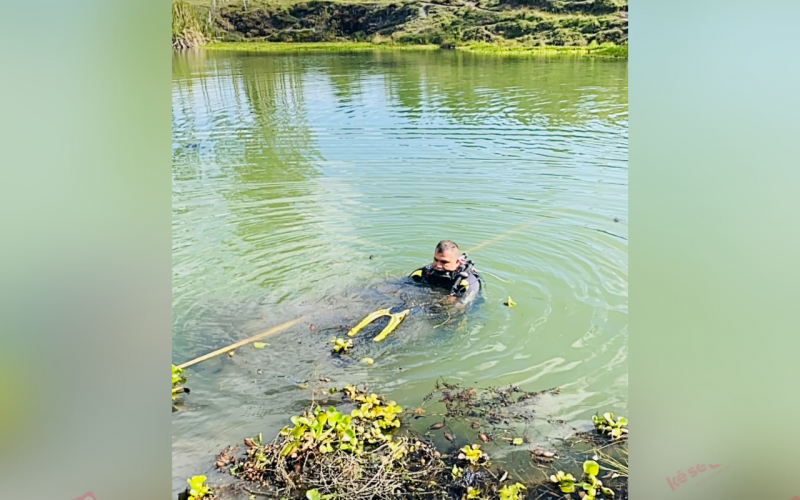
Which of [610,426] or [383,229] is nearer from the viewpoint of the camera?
[610,426]

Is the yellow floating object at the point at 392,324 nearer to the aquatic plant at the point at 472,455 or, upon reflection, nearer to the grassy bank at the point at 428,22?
the aquatic plant at the point at 472,455

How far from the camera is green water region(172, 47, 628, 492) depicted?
2.74m

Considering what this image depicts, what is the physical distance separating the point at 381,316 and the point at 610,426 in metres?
1.31

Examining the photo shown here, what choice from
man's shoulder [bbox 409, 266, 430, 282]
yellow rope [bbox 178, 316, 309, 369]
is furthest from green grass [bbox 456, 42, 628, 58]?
yellow rope [bbox 178, 316, 309, 369]

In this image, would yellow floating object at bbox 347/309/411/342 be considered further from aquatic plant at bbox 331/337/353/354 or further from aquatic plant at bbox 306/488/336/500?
aquatic plant at bbox 306/488/336/500

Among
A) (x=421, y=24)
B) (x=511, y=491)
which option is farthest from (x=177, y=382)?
(x=421, y=24)

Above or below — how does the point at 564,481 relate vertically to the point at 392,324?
below

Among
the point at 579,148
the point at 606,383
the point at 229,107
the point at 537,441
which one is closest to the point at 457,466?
the point at 537,441

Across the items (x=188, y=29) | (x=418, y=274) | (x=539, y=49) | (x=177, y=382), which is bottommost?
(x=177, y=382)

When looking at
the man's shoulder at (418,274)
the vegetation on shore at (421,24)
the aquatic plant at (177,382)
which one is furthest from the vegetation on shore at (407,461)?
the vegetation on shore at (421,24)

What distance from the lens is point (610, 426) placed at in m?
2.30

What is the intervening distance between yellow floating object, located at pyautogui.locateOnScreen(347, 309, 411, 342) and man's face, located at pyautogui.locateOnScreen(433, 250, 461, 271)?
13.6 inches

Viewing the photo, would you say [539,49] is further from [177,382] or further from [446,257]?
[177,382]
